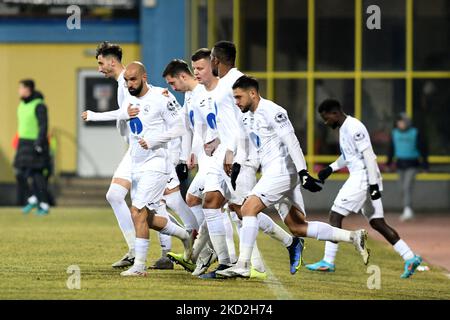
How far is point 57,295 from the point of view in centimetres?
1066

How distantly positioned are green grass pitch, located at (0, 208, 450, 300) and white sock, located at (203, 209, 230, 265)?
314 mm

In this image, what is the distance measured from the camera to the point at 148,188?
12.0 meters

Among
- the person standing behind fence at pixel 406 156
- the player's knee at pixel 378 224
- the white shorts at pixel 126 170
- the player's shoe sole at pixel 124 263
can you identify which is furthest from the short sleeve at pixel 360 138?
the person standing behind fence at pixel 406 156

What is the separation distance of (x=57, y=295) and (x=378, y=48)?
1662 cm

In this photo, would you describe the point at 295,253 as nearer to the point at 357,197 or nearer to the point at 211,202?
the point at 211,202

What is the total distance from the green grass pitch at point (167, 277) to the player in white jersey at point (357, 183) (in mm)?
218

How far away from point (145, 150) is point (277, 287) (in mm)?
1781

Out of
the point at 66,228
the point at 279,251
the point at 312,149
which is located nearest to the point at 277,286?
the point at 279,251

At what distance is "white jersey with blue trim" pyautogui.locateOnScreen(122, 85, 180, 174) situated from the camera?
39.8 feet

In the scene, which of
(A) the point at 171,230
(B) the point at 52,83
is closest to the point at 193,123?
(A) the point at 171,230

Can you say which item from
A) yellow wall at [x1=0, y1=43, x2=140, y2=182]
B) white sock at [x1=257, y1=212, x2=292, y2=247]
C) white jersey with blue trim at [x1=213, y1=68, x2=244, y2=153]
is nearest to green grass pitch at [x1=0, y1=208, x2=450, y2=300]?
white sock at [x1=257, y1=212, x2=292, y2=247]

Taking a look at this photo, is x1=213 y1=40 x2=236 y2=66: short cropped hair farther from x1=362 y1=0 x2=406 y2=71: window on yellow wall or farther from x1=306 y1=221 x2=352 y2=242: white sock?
x1=362 y1=0 x2=406 y2=71: window on yellow wall

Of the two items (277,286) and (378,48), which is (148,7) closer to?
(378,48)

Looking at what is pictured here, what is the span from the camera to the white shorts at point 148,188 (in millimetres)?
12000
